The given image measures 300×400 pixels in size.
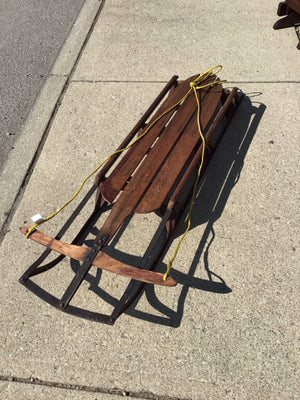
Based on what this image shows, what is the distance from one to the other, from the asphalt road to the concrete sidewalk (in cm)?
33

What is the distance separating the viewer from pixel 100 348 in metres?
2.47

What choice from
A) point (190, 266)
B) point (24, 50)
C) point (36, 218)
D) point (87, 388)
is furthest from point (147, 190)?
point (24, 50)

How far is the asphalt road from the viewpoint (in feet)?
13.0

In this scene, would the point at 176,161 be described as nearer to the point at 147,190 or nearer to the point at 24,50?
the point at 147,190

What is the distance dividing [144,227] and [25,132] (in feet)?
4.95

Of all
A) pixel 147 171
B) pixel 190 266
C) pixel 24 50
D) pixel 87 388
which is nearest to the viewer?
pixel 87 388

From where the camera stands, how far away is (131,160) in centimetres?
293

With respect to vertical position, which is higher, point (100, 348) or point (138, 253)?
point (138, 253)

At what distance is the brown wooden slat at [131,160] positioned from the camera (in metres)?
2.79

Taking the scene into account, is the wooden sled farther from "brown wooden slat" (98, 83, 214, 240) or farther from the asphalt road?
the asphalt road

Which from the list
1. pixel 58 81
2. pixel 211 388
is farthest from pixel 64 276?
pixel 58 81

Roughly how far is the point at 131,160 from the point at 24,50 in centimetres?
249

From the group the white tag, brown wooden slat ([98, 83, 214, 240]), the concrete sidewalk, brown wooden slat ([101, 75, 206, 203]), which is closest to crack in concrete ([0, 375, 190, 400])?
the concrete sidewalk

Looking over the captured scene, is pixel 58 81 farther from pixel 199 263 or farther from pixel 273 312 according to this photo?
pixel 273 312
